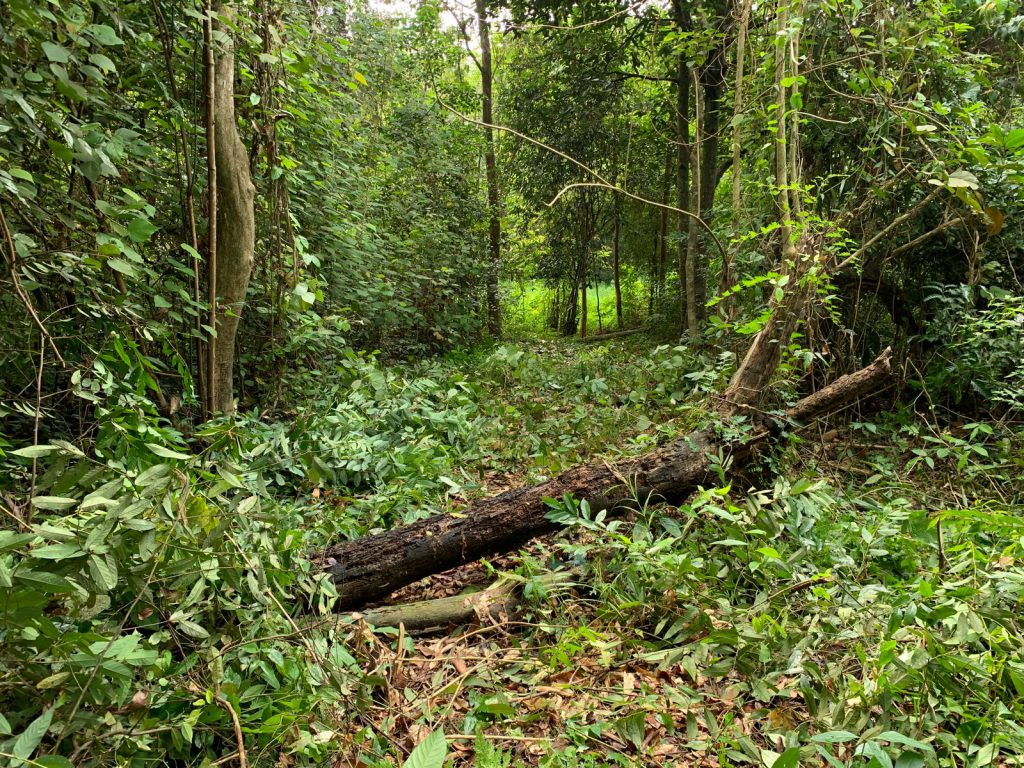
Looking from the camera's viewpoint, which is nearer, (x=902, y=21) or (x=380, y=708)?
(x=380, y=708)

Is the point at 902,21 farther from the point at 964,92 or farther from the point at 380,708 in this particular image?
the point at 380,708

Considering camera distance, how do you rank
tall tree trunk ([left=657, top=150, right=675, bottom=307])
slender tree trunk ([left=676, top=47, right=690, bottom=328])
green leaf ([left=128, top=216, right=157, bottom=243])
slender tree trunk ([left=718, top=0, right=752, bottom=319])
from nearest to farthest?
green leaf ([left=128, top=216, right=157, bottom=243]) < slender tree trunk ([left=718, top=0, right=752, bottom=319]) < slender tree trunk ([left=676, top=47, right=690, bottom=328]) < tall tree trunk ([left=657, top=150, right=675, bottom=307])

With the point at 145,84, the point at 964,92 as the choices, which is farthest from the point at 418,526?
the point at 964,92

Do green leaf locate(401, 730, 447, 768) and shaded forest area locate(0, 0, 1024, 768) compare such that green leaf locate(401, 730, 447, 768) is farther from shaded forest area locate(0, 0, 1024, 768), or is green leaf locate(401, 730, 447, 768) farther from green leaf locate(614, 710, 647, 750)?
green leaf locate(614, 710, 647, 750)

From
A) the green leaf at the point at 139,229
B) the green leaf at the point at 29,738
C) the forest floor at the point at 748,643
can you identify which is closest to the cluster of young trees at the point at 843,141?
the forest floor at the point at 748,643

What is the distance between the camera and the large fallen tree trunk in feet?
7.90

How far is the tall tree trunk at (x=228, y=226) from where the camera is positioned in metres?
3.10

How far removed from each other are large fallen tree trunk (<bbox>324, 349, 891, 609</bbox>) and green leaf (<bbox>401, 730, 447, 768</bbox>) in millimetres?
1051

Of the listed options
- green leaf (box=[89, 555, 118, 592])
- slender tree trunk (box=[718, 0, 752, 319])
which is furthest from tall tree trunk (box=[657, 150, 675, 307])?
green leaf (box=[89, 555, 118, 592])

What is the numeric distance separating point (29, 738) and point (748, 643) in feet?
6.51

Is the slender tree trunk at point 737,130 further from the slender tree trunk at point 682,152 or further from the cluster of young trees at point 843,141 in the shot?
the slender tree trunk at point 682,152

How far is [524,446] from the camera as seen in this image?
13.9 feet

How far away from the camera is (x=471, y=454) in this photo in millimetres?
4098

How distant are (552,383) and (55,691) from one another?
4.68m
